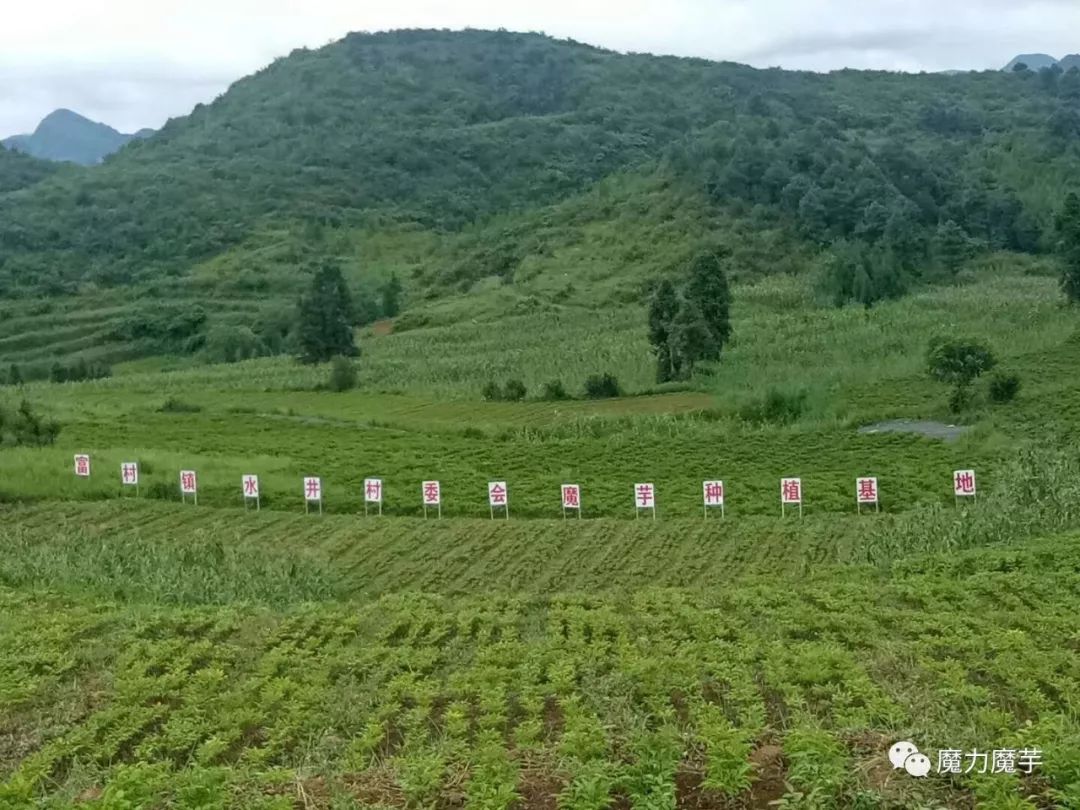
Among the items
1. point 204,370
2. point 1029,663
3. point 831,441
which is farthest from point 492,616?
point 204,370

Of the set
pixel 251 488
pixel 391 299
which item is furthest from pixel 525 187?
pixel 251 488

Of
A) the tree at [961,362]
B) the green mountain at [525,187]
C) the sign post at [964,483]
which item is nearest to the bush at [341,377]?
the tree at [961,362]

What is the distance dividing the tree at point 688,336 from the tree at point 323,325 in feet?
82.3

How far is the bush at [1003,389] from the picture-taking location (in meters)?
32.9

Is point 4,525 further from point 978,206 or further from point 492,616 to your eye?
point 978,206

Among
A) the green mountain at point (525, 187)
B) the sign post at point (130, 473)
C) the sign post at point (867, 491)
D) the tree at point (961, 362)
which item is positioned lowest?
the sign post at point (867, 491)

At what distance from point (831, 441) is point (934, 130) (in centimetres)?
11469

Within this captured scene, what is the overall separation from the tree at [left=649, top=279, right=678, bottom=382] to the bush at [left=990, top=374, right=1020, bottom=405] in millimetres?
13951

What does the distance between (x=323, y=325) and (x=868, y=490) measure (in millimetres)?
44816

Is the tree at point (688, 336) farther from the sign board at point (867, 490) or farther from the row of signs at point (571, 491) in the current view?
the sign board at point (867, 490)

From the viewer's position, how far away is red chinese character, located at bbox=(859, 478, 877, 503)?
74.8ft

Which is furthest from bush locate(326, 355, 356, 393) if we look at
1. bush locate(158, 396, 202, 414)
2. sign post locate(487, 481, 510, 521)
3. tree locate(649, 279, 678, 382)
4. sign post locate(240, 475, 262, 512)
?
sign post locate(487, 481, 510, 521)

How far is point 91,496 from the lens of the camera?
27328mm

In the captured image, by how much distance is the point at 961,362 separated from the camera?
32594mm
